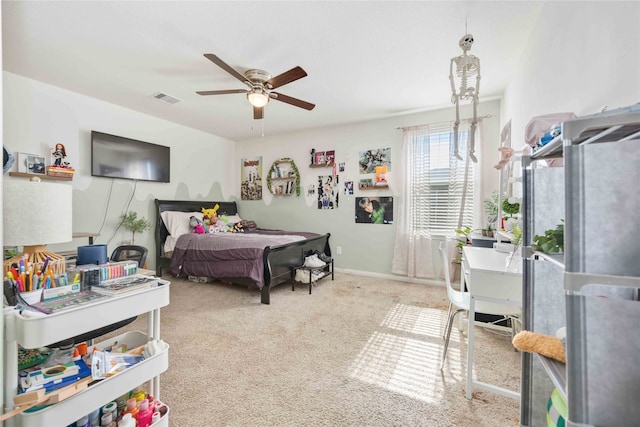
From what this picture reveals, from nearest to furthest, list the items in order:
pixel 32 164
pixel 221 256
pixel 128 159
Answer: pixel 32 164, pixel 221 256, pixel 128 159

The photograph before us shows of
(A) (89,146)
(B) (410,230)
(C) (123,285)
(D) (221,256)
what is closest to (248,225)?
(D) (221,256)

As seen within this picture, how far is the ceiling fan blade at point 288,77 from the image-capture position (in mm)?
2230

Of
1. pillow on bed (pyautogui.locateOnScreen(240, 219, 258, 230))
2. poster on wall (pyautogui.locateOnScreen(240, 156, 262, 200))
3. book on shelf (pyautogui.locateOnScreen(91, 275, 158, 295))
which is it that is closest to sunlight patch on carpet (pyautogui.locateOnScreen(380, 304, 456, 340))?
book on shelf (pyautogui.locateOnScreen(91, 275, 158, 295))

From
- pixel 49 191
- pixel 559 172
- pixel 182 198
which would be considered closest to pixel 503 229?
pixel 559 172

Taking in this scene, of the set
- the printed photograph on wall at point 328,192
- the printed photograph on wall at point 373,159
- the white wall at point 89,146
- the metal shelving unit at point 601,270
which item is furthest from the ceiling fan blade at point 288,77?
the white wall at point 89,146

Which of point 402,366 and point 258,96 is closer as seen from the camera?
point 402,366

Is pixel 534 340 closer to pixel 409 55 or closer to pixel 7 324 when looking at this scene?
pixel 7 324

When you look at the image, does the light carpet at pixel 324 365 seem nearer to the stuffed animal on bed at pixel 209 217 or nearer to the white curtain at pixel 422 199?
the white curtain at pixel 422 199

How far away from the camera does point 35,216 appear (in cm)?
101

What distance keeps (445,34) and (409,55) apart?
0.35 metres

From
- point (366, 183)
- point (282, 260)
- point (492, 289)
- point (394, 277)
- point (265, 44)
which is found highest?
point (265, 44)

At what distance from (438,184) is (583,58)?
98.5 inches

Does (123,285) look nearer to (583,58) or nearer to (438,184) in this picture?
(583,58)

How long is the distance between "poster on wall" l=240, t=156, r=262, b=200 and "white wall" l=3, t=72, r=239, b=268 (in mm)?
495
